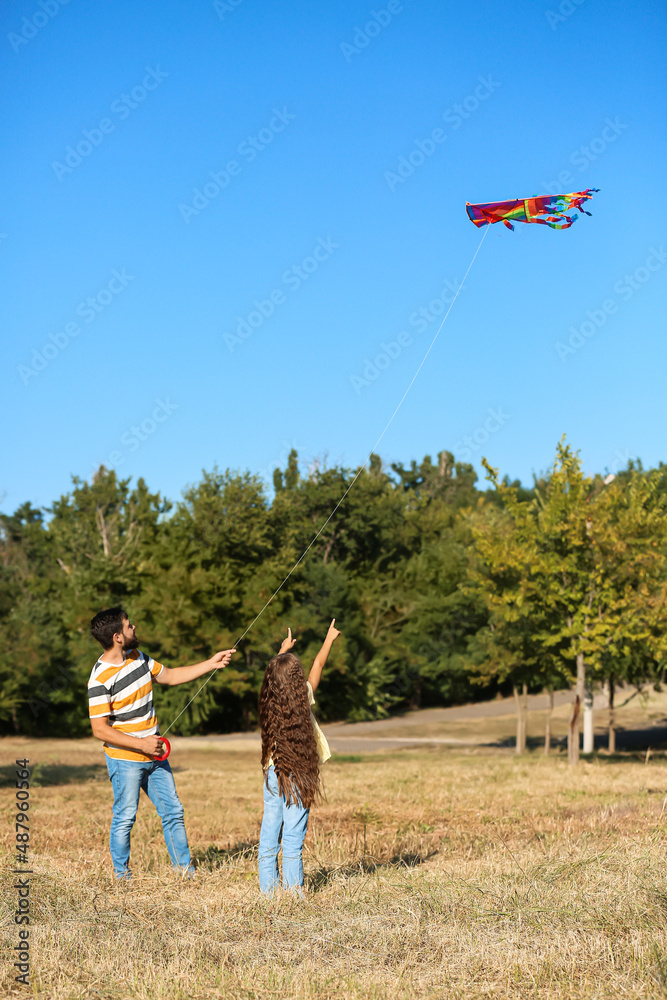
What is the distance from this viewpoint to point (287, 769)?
5.06 m

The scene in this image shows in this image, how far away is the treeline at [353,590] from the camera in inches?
719

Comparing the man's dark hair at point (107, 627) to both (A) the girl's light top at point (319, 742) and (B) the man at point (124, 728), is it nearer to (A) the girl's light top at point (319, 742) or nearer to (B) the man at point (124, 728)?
(B) the man at point (124, 728)

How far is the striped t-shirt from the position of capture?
552 centimetres

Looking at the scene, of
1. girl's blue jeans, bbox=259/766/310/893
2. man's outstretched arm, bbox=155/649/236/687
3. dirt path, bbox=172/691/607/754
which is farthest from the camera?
dirt path, bbox=172/691/607/754

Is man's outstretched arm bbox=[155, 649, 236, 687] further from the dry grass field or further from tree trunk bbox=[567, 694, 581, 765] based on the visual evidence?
tree trunk bbox=[567, 694, 581, 765]

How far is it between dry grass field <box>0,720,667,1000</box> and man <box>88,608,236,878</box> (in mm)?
309

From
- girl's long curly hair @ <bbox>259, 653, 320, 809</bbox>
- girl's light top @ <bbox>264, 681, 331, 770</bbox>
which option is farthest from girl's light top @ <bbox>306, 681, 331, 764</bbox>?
girl's long curly hair @ <bbox>259, 653, 320, 809</bbox>

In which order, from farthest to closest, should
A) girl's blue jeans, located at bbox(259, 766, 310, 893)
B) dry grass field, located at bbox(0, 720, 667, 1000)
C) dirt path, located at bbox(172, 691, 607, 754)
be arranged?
dirt path, located at bbox(172, 691, 607, 754)
girl's blue jeans, located at bbox(259, 766, 310, 893)
dry grass field, located at bbox(0, 720, 667, 1000)

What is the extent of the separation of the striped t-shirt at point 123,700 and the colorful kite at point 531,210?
539cm

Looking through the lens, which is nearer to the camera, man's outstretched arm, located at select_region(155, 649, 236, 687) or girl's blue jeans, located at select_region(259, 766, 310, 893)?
girl's blue jeans, located at select_region(259, 766, 310, 893)

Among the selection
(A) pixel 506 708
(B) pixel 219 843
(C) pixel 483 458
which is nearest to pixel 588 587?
(C) pixel 483 458

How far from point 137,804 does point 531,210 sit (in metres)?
6.23

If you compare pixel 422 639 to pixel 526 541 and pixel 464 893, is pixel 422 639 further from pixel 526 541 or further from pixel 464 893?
pixel 464 893

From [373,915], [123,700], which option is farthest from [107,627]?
[373,915]
